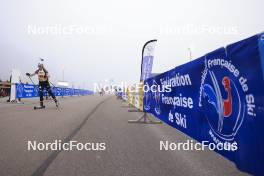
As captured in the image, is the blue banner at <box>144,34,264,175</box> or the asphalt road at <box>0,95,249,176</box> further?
the asphalt road at <box>0,95,249,176</box>

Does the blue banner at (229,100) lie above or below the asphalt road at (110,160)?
above

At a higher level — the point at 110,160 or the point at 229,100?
the point at 229,100

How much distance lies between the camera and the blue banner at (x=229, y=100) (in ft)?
9.20

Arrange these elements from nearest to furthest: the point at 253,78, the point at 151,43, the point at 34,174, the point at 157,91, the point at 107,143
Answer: the point at 253,78 < the point at 34,174 < the point at 107,143 < the point at 157,91 < the point at 151,43

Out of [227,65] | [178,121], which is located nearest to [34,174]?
[227,65]

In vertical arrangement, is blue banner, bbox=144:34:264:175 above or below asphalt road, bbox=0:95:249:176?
above

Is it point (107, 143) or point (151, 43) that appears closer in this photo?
point (107, 143)

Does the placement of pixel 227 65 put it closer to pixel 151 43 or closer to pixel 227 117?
pixel 227 117

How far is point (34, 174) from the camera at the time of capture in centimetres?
336

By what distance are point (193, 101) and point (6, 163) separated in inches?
120

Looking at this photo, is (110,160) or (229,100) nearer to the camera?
(229,100)

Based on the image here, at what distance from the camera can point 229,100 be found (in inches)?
137

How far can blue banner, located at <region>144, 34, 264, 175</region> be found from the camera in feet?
9.20

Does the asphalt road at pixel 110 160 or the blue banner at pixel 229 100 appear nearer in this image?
the blue banner at pixel 229 100
